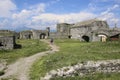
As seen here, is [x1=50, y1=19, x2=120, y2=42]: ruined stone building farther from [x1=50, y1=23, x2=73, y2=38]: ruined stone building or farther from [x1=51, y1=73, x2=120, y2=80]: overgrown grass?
[x1=51, y1=73, x2=120, y2=80]: overgrown grass

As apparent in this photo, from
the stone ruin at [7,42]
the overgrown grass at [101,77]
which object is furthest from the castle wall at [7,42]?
the overgrown grass at [101,77]

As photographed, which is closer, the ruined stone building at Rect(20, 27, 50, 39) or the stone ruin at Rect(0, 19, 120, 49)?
the stone ruin at Rect(0, 19, 120, 49)

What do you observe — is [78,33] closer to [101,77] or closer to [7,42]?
[7,42]

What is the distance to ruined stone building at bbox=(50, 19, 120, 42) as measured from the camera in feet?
176

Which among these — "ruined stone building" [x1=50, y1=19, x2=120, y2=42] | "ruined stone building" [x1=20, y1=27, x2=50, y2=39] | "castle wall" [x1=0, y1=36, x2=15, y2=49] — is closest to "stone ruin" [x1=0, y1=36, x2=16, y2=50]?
"castle wall" [x1=0, y1=36, x2=15, y2=49]

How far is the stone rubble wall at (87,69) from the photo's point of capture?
2042 centimetres

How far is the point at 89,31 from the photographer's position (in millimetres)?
59031

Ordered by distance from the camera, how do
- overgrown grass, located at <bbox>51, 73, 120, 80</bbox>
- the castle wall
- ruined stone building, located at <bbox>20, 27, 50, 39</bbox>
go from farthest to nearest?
1. ruined stone building, located at <bbox>20, 27, 50, 39</bbox>
2. the castle wall
3. overgrown grass, located at <bbox>51, 73, 120, 80</bbox>

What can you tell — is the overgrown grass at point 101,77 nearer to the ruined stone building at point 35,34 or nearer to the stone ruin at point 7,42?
the stone ruin at point 7,42

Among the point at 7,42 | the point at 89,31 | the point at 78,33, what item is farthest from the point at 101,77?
the point at 78,33

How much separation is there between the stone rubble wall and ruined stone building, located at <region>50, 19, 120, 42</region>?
3038 cm

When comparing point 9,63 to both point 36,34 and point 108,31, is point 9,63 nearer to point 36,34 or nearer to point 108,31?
point 108,31

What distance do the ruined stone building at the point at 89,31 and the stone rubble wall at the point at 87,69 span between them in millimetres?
30384

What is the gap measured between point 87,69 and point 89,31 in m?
38.2
